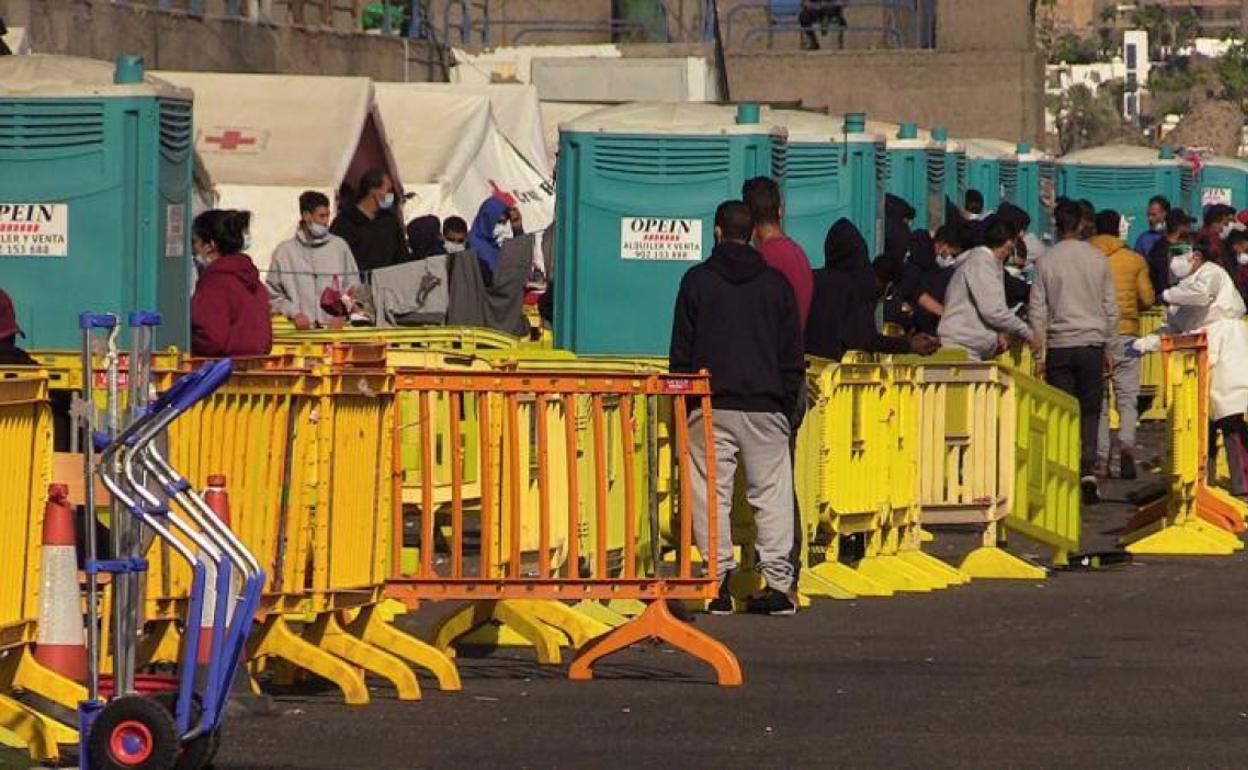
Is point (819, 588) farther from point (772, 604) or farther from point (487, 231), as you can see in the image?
point (487, 231)

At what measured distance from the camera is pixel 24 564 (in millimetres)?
10375

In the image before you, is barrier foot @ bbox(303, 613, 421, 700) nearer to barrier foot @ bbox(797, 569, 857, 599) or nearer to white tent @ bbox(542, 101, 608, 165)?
barrier foot @ bbox(797, 569, 857, 599)

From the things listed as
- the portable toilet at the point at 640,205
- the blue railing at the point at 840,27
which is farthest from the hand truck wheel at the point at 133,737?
the blue railing at the point at 840,27

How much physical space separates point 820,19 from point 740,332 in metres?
39.2

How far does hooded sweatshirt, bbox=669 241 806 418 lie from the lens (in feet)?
47.0

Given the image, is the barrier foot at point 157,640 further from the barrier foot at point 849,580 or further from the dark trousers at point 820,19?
the dark trousers at point 820,19

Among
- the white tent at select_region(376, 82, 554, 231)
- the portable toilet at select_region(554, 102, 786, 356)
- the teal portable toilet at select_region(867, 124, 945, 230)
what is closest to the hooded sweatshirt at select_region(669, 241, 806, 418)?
the portable toilet at select_region(554, 102, 786, 356)

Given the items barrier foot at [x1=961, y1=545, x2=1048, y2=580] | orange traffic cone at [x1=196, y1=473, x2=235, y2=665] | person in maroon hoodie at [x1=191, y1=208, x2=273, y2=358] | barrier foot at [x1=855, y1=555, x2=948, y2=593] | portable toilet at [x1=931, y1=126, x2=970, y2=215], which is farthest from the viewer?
portable toilet at [x1=931, y1=126, x2=970, y2=215]

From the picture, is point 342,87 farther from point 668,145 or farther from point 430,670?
point 430,670

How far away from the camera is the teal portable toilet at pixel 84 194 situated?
597 inches

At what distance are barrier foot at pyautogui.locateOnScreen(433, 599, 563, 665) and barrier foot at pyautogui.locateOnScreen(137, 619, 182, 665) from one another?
1794mm

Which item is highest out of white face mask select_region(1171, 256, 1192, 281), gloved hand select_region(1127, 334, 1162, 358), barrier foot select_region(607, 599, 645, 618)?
white face mask select_region(1171, 256, 1192, 281)

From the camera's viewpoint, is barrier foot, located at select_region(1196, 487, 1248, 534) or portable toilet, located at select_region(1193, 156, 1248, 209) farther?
portable toilet, located at select_region(1193, 156, 1248, 209)

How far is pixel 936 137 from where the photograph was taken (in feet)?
110
